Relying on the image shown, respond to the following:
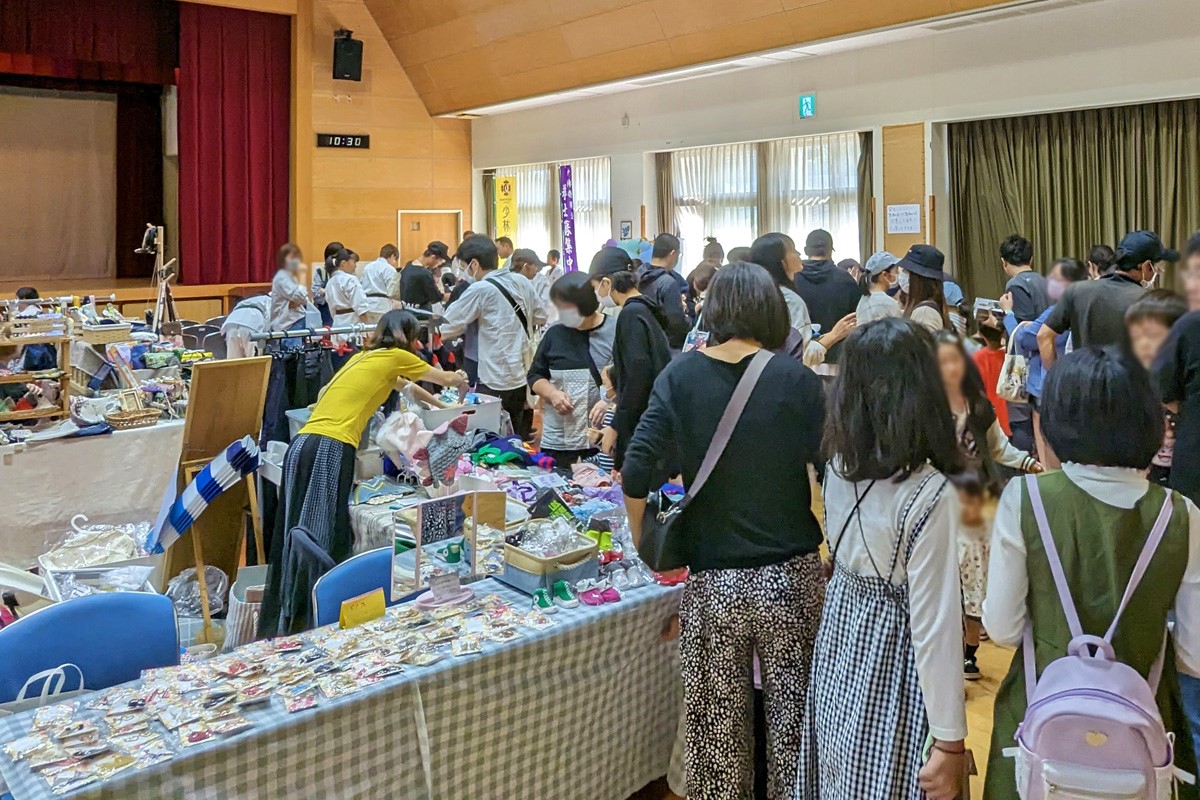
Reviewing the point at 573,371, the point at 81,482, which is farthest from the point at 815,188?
the point at 81,482

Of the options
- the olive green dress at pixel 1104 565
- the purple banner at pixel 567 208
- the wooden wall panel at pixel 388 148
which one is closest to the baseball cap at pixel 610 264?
the olive green dress at pixel 1104 565

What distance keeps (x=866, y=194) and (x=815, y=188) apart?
71 cm

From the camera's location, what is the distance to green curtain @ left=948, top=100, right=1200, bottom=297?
63cm

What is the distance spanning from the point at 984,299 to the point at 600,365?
9.76 ft

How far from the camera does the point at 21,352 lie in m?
4.11

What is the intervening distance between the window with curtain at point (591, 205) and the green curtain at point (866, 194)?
9.95ft

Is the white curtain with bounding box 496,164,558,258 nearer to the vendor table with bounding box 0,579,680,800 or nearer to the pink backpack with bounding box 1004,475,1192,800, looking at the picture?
the vendor table with bounding box 0,579,680,800

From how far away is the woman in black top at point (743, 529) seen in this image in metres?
1.87

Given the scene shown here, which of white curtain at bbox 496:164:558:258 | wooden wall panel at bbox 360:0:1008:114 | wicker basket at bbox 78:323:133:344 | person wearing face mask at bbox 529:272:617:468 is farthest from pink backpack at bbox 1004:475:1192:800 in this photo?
white curtain at bbox 496:164:558:258

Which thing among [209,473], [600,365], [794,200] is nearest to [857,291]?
[600,365]

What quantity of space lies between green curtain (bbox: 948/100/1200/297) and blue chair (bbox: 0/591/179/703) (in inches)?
78.6

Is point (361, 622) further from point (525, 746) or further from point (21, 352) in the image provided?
point (21, 352)

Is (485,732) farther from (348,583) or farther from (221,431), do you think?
(221,431)

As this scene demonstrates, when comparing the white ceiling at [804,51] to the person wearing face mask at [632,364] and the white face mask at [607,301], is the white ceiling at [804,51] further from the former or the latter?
the person wearing face mask at [632,364]
